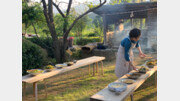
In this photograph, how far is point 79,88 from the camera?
14.7ft

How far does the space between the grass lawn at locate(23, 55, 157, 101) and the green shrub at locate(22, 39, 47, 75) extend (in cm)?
125

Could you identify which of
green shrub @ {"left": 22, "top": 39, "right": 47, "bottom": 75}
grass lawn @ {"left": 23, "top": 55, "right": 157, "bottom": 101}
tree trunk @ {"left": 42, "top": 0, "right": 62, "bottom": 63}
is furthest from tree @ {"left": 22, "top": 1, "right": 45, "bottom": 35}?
grass lawn @ {"left": 23, "top": 55, "right": 157, "bottom": 101}

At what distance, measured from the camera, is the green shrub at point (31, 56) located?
5816mm

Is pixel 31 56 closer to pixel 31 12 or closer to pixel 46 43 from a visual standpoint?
pixel 31 12

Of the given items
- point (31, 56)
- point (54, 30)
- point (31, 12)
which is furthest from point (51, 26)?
point (31, 56)

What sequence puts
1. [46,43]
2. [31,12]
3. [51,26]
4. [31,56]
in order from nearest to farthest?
1. [31,56]
2. [31,12]
3. [51,26]
4. [46,43]

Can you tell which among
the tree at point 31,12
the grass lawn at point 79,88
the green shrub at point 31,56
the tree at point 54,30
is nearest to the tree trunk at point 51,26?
the tree at point 54,30

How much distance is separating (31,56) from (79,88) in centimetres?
275

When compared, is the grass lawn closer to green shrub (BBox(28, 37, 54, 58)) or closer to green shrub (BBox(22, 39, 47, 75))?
green shrub (BBox(22, 39, 47, 75))

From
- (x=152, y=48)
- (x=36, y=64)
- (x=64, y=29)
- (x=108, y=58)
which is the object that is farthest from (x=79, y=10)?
(x=152, y=48)

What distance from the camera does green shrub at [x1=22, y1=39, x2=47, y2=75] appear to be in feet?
19.1

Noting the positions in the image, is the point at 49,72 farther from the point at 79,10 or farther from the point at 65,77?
the point at 79,10

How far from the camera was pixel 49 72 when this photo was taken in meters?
3.66

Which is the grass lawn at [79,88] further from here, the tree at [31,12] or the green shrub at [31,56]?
the tree at [31,12]
